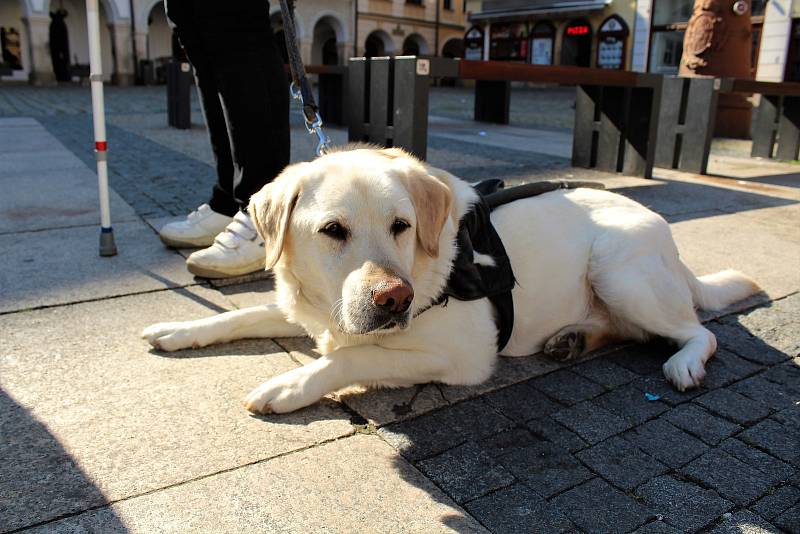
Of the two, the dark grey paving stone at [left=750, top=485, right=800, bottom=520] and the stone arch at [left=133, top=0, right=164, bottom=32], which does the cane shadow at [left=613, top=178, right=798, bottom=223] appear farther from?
the stone arch at [left=133, top=0, right=164, bottom=32]

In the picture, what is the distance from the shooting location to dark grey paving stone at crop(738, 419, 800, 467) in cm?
195

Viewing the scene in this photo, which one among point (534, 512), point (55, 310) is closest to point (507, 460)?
point (534, 512)

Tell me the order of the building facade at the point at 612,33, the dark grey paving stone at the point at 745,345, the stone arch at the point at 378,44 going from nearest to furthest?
the dark grey paving stone at the point at 745,345 < the building facade at the point at 612,33 < the stone arch at the point at 378,44

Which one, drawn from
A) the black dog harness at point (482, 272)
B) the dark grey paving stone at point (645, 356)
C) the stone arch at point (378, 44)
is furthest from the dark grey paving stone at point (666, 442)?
the stone arch at point (378, 44)

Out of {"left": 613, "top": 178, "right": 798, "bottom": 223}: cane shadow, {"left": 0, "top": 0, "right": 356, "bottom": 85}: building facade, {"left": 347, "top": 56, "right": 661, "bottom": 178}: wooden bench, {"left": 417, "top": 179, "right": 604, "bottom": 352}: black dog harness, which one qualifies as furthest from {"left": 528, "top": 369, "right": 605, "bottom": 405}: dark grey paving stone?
{"left": 0, "top": 0, "right": 356, "bottom": 85}: building facade

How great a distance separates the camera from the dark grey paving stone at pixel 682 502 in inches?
64.6

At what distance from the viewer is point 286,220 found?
7.04 ft

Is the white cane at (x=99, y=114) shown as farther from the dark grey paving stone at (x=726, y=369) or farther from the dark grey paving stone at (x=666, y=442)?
the dark grey paving stone at (x=726, y=369)

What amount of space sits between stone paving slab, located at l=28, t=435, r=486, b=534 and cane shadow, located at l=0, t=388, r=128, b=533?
0.13ft

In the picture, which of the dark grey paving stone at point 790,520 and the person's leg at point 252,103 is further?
the person's leg at point 252,103

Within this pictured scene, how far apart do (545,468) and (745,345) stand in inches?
56.4

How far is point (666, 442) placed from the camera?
2012 mm

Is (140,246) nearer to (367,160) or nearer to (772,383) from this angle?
(367,160)

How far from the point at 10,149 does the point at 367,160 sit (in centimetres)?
721
